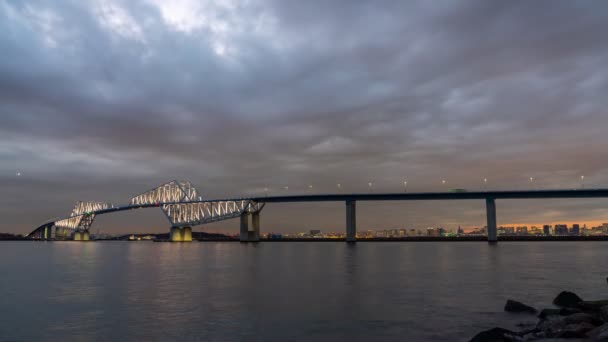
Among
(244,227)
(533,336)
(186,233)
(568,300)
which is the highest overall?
(244,227)

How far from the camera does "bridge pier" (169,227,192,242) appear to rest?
163 m

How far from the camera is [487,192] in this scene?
419 ft

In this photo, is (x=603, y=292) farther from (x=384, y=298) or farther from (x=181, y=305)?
(x=181, y=305)

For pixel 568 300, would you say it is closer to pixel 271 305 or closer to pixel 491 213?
pixel 271 305

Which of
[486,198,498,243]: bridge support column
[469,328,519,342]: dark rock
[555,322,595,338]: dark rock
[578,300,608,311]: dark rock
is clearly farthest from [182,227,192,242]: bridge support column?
[555,322,595,338]: dark rock

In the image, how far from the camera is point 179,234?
16388cm

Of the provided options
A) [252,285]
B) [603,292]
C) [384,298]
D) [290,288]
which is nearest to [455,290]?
[384,298]

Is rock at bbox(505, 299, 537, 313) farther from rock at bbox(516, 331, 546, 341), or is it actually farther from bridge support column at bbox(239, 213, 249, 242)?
bridge support column at bbox(239, 213, 249, 242)

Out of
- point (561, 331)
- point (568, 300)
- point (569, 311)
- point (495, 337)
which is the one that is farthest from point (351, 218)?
point (495, 337)

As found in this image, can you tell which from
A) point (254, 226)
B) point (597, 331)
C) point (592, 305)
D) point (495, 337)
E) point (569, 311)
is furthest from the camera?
point (254, 226)

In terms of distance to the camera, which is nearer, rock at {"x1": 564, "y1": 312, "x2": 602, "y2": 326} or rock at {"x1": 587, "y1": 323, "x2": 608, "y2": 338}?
rock at {"x1": 587, "y1": 323, "x2": 608, "y2": 338}

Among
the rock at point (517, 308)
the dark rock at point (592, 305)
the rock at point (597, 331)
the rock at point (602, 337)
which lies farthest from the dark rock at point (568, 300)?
the rock at point (602, 337)

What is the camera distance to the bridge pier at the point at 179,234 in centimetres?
16300

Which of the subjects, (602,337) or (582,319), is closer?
(602,337)
